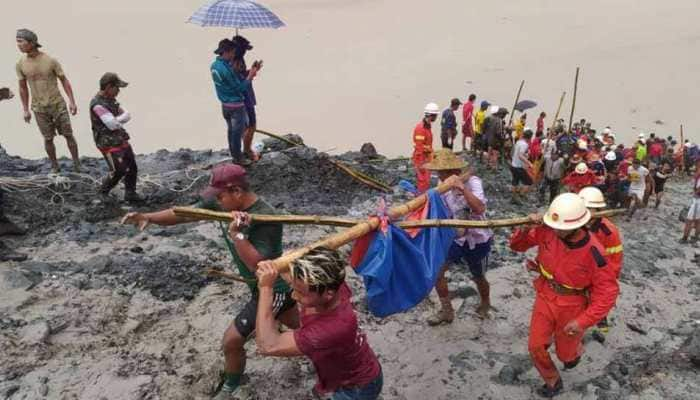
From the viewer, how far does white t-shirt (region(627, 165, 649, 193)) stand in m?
10.7

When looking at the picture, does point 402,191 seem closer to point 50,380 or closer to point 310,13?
point 50,380

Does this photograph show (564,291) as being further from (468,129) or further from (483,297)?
(468,129)

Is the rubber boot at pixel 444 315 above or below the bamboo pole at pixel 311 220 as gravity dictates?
below

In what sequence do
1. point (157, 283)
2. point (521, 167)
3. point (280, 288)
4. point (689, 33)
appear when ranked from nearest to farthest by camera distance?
point (280, 288), point (157, 283), point (521, 167), point (689, 33)

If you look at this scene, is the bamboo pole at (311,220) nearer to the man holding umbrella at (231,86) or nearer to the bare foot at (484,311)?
A: the bare foot at (484,311)

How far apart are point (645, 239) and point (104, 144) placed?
26.4ft

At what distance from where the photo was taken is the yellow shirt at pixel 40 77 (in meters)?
7.42

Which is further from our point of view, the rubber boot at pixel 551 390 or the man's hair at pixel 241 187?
the rubber boot at pixel 551 390

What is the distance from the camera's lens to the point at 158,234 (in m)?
7.00

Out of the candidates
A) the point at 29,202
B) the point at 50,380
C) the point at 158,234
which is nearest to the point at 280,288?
the point at 50,380

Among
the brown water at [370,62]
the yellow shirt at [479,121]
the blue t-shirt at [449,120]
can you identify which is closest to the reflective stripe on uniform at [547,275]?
the yellow shirt at [479,121]

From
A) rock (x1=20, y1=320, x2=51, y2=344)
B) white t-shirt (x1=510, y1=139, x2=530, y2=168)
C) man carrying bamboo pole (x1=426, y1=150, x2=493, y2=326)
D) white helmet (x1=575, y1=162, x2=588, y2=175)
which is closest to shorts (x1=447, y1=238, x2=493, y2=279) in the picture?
man carrying bamboo pole (x1=426, y1=150, x2=493, y2=326)

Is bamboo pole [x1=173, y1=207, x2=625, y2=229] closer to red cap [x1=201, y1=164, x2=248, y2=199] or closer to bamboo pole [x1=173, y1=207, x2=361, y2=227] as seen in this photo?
bamboo pole [x1=173, y1=207, x2=361, y2=227]

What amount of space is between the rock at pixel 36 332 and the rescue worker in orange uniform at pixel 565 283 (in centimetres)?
410
